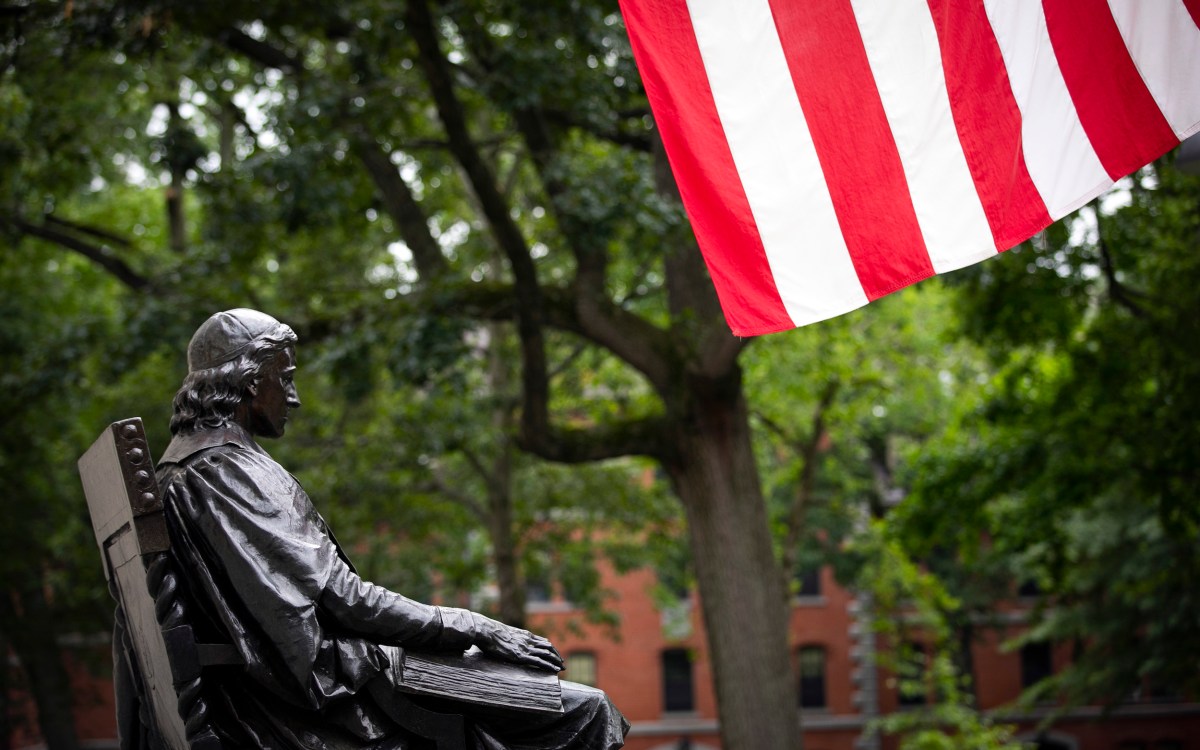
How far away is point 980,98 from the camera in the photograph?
14.1 ft

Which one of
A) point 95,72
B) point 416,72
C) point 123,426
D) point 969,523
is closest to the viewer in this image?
point 123,426

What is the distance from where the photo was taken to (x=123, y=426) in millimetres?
3734

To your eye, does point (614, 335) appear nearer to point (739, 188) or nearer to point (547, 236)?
point (547, 236)

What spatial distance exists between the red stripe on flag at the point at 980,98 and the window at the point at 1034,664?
33.3 m

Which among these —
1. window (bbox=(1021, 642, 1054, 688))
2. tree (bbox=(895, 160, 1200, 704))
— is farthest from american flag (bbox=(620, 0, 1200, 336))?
window (bbox=(1021, 642, 1054, 688))

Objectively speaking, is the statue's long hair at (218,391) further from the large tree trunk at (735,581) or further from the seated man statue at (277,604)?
the large tree trunk at (735,581)

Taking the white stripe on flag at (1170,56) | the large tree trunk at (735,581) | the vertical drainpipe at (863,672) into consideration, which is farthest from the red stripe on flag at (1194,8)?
the vertical drainpipe at (863,672)

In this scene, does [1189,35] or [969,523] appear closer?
[1189,35]

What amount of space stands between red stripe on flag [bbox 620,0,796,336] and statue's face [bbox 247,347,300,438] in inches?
54.4

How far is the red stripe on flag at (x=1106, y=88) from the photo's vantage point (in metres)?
4.11

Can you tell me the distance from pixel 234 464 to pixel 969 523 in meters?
14.0

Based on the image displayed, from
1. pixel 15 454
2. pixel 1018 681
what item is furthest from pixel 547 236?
pixel 1018 681

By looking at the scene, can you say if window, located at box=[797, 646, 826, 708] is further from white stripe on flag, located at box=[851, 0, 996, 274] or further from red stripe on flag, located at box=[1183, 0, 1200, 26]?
red stripe on flag, located at box=[1183, 0, 1200, 26]

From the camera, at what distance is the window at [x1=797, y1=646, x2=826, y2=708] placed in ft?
116
